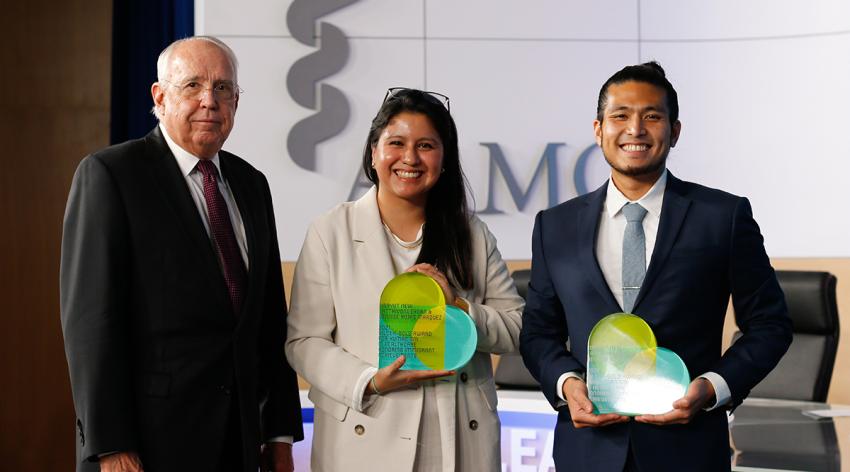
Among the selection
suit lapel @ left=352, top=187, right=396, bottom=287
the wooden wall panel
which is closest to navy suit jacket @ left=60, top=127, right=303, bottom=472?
suit lapel @ left=352, top=187, right=396, bottom=287

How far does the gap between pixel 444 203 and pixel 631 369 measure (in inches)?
25.4

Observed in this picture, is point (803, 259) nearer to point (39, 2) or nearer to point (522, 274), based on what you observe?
point (522, 274)

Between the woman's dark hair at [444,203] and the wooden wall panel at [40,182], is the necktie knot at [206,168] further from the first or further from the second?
the wooden wall panel at [40,182]

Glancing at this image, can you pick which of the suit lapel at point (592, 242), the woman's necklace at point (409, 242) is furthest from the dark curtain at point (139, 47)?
the suit lapel at point (592, 242)

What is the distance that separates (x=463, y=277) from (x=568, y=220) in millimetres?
277

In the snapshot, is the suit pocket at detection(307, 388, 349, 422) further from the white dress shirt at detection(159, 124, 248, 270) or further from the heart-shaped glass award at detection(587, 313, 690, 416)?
the heart-shaped glass award at detection(587, 313, 690, 416)

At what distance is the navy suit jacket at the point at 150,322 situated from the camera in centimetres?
178

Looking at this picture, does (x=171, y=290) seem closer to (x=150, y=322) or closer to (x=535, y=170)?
(x=150, y=322)

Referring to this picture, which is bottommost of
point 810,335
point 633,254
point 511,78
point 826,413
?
point 826,413

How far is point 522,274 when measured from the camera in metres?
4.23

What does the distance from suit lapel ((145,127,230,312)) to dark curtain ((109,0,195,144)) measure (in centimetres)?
365

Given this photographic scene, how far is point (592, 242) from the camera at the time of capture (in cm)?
185

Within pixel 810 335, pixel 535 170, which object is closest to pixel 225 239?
pixel 810 335

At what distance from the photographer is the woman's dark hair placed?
2.03 m
